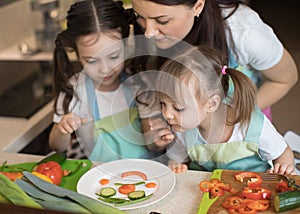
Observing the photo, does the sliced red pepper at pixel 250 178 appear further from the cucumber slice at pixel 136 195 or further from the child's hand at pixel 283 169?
the cucumber slice at pixel 136 195

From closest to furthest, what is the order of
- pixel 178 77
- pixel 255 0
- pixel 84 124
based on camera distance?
pixel 178 77 → pixel 84 124 → pixel 255 0

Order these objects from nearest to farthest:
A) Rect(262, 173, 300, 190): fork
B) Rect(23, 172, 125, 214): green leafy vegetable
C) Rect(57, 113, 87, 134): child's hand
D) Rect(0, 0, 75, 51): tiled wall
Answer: Rect(23, 172, 125, 214): green leafy vegetable < Rect(262, 173, 300, 190): fork < Rect(57, 113, 87, 134): child's hand < Rect(0, 0, 75, 51): tiled wall

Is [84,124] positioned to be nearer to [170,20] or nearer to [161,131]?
[161,131]

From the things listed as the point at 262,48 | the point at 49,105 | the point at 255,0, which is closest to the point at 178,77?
the point at 262,48

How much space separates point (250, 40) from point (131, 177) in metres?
0.39

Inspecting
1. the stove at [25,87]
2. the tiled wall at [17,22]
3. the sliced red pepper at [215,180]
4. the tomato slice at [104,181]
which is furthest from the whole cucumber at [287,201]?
the tiled wall at [17,22]

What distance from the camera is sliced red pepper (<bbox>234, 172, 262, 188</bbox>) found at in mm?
1058

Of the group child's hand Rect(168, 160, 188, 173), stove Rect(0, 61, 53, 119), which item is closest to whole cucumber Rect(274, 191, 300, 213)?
child's hand Rect(168, 160, 188, 173)

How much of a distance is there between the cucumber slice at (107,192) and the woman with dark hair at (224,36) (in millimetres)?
287

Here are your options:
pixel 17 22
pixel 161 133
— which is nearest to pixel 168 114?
pixel 161 133

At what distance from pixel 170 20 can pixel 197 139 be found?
0.85 feet

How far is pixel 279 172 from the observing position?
1.16 meters

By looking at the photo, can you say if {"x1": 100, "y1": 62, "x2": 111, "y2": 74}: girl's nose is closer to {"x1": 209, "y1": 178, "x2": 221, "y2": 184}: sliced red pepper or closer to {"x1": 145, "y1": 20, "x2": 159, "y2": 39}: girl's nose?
{"x1": 145, "y1": 20, "x2": 159, "y2": 39}: girl's nose

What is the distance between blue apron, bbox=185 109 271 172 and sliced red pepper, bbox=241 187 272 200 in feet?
0.52
